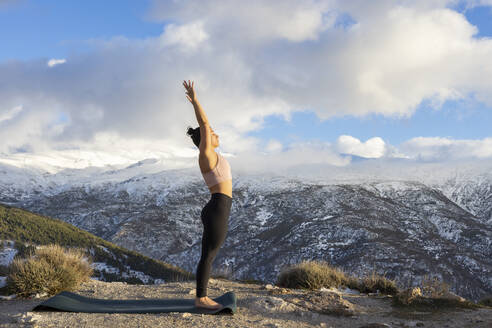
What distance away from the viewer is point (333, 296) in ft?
32.0

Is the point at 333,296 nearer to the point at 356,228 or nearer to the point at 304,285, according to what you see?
the point at 304,285

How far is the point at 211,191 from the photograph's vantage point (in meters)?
7.62

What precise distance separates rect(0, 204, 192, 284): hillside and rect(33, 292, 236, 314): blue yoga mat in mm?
102849

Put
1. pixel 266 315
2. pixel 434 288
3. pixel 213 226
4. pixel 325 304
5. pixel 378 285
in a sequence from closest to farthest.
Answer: pixel 213 226 → pixel 266 315 → pixel 325 304 → pixel 434 288 → pixel 378 285

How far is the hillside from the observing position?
112188mm

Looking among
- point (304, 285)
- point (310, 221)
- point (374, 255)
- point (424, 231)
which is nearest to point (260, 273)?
point (374, 255)

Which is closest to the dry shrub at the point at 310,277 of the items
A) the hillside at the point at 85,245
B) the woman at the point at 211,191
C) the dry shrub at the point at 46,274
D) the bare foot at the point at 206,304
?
the bare foot at the point at 206,304

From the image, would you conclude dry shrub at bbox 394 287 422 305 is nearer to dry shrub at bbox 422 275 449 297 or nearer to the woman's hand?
dry shrub at bbox 422 275 449 297

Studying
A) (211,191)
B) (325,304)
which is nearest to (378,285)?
(325,304)

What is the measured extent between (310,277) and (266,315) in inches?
180

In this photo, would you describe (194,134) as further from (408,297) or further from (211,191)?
(408,297)

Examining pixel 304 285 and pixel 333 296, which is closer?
pixel 333 296

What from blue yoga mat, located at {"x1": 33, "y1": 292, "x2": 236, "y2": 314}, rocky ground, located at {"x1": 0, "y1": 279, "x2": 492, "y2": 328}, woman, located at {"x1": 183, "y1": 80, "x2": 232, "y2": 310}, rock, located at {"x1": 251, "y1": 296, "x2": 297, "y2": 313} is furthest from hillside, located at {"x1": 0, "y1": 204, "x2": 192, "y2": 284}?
woman, located at {"x1": 183, "y1": 80, "x2": 232, "y2": 310}

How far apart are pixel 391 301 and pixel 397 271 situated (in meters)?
120
